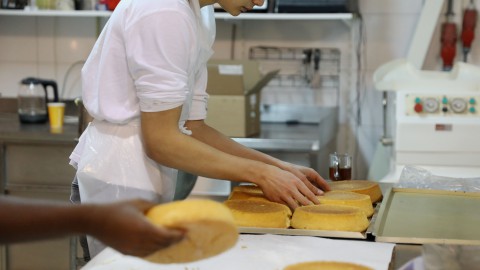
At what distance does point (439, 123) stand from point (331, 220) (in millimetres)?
1300

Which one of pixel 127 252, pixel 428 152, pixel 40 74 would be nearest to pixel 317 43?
pixel 428 152

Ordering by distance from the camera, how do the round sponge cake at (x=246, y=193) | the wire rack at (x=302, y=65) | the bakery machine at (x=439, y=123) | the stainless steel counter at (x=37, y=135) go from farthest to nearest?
the wire rack at (x=302, y=65) < the stainless steel counter at (x=37, y=135) < the bakery machine at (x=439, y=123) < the round sponge cake at (x=246, y=193)

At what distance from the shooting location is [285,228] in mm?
1533

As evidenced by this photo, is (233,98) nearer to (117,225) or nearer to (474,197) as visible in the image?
(474,197)

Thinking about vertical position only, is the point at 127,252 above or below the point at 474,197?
above

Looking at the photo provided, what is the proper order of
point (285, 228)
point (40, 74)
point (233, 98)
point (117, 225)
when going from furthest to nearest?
point (40, 74) → point (233, 98) → point (285, 228) → point (117, 225)

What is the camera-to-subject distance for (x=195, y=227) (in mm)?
1006

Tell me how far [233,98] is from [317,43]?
838 millimetres

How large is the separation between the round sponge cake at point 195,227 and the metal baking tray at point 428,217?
50cm

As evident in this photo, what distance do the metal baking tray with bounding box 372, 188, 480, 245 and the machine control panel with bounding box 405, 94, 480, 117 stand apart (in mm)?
Result: 883

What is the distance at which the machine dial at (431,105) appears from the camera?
267 cm

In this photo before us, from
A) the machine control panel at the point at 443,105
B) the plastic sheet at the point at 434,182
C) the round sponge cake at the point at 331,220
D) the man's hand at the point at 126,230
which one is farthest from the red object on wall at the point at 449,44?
the man's hand at the point at 126,230

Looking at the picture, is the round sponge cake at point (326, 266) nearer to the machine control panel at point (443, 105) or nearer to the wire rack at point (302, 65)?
the machine control panel at point (443, 105)

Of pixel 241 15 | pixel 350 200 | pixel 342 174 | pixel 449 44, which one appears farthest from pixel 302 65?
pixel 350 200
